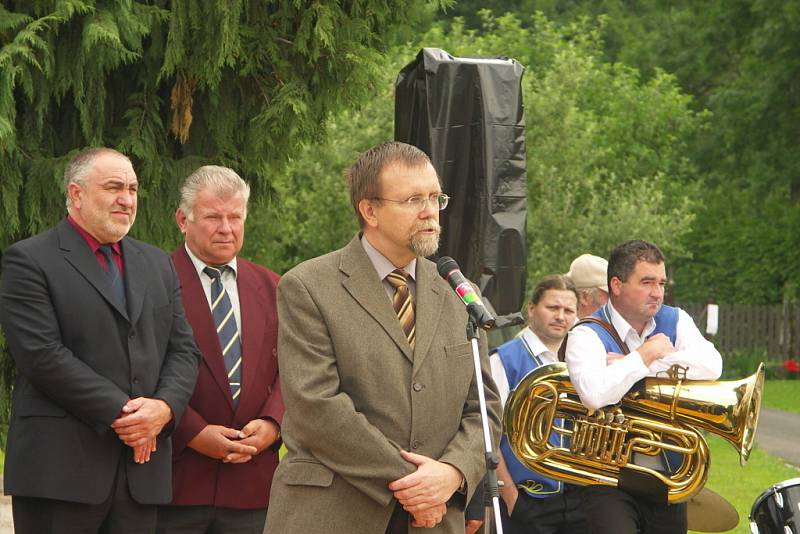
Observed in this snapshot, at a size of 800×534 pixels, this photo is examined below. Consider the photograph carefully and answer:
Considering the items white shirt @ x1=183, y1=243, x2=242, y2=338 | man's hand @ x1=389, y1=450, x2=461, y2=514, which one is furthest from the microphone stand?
white shirt @ x1=183, y1=243, x2=242, y2=338

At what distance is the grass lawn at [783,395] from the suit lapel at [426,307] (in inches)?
718

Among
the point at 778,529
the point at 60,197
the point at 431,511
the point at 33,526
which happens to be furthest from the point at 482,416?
the point at 60,197

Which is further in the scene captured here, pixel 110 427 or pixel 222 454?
pixel 222 454

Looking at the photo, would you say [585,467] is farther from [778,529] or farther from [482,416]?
[482,416]

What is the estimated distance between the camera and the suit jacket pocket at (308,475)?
4.16m

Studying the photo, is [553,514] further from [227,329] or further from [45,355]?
[45,355]

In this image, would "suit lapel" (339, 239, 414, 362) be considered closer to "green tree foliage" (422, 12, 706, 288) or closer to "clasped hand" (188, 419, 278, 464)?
"clasped hand" (188, 419, 278, 464)

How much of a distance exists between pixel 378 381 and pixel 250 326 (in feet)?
4.70

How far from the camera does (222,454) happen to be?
5.23 metres

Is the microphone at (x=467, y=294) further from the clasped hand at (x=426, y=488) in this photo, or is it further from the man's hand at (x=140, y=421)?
the man's hand at (x=140, y=421)

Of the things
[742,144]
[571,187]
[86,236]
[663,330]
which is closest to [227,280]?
[86,236]

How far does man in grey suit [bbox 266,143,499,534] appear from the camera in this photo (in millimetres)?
4105

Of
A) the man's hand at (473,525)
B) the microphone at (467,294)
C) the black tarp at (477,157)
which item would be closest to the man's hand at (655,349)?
the man's hand at (473,525)

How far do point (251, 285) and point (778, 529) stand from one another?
8.94 ft
